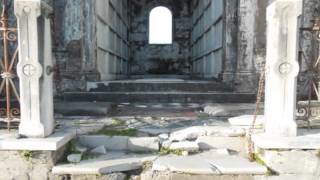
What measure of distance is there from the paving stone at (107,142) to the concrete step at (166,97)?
3270mm

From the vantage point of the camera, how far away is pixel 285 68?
13.3 feet

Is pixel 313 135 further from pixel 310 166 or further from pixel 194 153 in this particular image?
pixel 194 153

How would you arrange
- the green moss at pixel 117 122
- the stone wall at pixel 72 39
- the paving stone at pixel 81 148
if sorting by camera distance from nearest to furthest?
the paving stone at pixel 81 148 < the green moss at pixel 117 122 < the stone wall at pixel 72 39

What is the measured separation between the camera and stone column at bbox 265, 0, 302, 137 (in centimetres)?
401

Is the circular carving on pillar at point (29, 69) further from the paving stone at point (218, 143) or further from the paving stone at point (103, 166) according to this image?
the paving stone at point (218, 143)

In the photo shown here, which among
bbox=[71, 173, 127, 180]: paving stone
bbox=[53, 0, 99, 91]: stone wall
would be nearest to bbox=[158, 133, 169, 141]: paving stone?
bbox=[71, 173, 127, 180]: paving stone

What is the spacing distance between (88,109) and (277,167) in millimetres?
3537

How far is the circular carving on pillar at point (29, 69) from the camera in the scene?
4.04 m

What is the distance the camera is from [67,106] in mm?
6578

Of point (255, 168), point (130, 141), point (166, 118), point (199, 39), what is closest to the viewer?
point (255, 168)

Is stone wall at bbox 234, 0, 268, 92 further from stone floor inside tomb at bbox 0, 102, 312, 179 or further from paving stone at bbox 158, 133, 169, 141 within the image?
paving stone at bbox 158, 133, 169, 141

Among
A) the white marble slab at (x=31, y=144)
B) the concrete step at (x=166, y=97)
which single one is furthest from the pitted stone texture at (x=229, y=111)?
the white marble slab at (x=31, y=144)

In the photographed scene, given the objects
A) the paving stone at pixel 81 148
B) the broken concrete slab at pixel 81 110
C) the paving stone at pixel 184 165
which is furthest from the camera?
the broken concrete slab at pixel 81 110

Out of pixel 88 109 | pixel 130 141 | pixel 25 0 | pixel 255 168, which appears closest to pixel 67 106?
pixel 88 109
